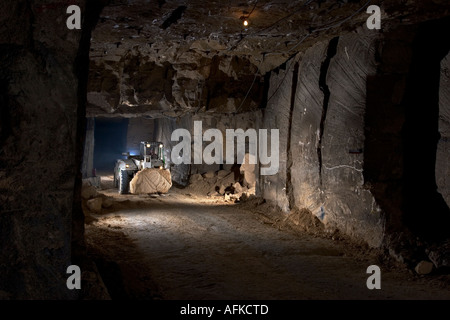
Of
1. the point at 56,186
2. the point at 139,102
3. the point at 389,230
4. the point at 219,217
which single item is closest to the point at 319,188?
the point at 389,230

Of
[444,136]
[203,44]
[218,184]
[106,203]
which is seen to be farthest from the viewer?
[218,184]

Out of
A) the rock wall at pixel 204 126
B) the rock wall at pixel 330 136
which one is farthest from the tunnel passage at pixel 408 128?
the rock wall at pixel 204 126


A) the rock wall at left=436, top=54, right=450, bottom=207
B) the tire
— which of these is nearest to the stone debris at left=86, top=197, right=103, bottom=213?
the tire

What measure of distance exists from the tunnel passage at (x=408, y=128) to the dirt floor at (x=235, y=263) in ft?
3.53

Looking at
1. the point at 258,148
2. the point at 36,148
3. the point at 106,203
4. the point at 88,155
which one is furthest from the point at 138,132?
the point at 36,148

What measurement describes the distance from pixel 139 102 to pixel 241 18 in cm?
540

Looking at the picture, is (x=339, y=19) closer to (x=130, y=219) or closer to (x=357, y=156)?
(x=357, y=156)

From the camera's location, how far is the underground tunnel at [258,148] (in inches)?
113

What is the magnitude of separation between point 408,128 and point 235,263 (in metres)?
3.62

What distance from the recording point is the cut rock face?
12.1 meters

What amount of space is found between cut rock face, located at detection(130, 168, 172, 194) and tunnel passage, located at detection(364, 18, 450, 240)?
313 inches

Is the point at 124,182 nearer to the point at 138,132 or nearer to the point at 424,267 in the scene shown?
the point at 424,267

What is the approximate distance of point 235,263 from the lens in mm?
4918

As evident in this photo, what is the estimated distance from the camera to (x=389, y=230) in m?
5.31
